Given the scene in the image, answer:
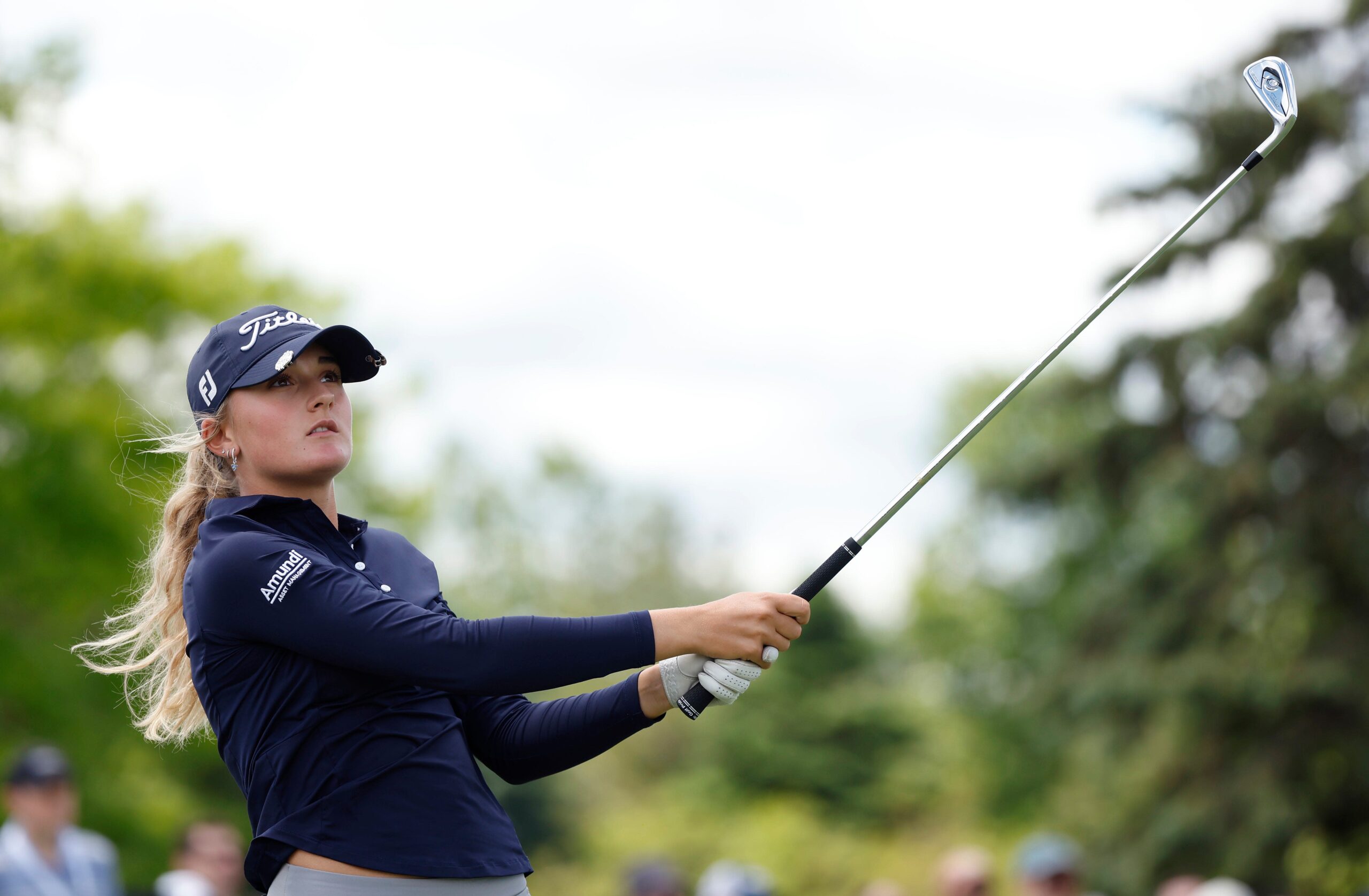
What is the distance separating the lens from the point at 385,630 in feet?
8.48

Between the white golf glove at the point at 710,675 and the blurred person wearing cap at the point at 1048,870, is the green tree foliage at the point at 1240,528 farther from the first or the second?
the white golf glove at the point at 710,675

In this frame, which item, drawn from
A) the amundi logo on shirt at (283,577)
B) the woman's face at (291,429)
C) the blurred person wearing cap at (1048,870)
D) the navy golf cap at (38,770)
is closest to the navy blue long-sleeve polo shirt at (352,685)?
the amundi logo on shirt at (283,577)

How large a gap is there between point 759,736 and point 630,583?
21.8 metres

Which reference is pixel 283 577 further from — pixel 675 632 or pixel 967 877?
pixel 967 877

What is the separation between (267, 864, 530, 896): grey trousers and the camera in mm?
2580

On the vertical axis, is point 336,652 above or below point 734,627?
above

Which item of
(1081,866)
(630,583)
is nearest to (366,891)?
(1081,866)

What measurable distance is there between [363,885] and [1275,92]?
3.11 m

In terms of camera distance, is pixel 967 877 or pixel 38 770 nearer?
pixel 38 770

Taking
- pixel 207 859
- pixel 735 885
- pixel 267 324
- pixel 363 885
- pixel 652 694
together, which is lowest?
pixel 735 885

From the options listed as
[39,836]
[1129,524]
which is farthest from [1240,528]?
[39,836]

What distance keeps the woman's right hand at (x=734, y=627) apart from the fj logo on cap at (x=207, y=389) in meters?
1.06

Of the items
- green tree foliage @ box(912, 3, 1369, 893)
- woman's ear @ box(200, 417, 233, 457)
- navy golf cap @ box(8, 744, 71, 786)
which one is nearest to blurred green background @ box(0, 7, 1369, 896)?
green tree foliage @ box(912, 3, 1369, 893)

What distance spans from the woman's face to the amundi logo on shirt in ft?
0.99
